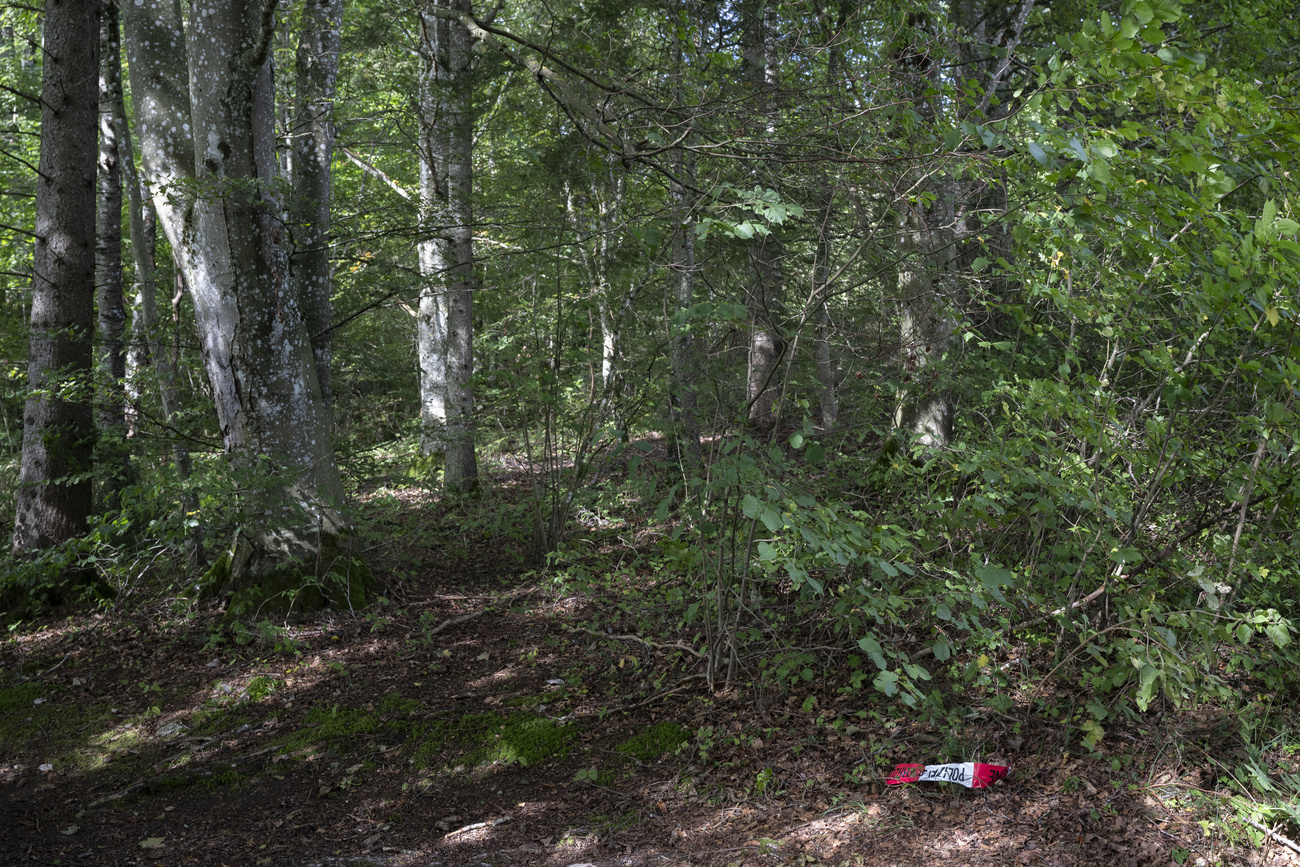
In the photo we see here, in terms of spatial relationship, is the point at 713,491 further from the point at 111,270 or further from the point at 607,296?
the point at 111,270

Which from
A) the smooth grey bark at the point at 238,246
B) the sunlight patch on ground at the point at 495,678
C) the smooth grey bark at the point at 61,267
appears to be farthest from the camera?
the smooth grey bark at the point at 61,267

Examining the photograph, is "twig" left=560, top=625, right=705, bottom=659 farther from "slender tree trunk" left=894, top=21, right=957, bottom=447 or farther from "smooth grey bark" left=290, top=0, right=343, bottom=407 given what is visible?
"smooth grey bark" left=290, top=0, right=343, bottom=407

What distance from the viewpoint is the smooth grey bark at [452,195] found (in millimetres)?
7867

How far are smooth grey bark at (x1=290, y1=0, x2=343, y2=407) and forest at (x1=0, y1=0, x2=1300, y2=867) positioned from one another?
0.05 meters

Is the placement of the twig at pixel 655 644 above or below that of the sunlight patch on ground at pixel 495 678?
above

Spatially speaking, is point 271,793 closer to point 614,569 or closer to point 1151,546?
point 614,569

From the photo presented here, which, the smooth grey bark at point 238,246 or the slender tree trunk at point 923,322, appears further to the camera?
the smooth grey bark at point 238,246

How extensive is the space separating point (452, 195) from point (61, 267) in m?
3.68

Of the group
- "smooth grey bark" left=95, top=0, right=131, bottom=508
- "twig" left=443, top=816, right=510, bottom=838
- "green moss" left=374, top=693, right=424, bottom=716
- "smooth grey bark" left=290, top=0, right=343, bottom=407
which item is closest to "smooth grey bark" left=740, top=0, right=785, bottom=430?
"twig" left=443, top=816, right=510, bottom=838

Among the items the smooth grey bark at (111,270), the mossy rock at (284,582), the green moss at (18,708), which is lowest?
the green moss at (18,708)

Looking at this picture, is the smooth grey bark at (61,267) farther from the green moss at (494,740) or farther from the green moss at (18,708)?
the green moss at (494,740)

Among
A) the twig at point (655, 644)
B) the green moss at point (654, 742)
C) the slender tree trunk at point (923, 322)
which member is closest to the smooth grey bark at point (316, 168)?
the twig at point (655, 644)

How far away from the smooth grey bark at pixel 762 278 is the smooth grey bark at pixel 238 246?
3.59m

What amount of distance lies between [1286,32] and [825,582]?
5474 millimetres
